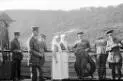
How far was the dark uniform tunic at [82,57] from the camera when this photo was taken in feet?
37.8

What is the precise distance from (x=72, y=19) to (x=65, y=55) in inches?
701

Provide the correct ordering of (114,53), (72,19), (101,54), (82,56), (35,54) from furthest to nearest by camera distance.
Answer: (72,19) → (101,54) → (82,56) → (114,53) → (35,54)

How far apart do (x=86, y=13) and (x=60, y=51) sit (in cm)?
1919

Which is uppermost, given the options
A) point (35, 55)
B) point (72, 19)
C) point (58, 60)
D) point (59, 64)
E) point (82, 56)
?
point (72, 19)

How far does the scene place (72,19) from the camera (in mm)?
28922

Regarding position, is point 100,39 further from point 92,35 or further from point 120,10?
point 120,10

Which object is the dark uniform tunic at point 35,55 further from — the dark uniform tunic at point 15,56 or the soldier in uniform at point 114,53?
the soldier in uniform at point 114,53

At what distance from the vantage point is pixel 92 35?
79.0ft

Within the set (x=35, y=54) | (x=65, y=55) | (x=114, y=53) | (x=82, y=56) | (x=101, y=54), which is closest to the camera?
(x=35, y=54)

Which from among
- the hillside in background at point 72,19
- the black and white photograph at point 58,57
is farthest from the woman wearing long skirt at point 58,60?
the hillside in background at point 72,19

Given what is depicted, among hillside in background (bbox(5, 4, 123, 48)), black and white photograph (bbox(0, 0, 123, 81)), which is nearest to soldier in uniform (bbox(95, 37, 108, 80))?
black and white photograph (bbox(0, 0, 123, 81))

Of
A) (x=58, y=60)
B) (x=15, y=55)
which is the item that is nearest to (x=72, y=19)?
(x=15, y=55)

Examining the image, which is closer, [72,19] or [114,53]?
[114,53]

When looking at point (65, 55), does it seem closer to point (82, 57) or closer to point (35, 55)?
point (82, 57)
